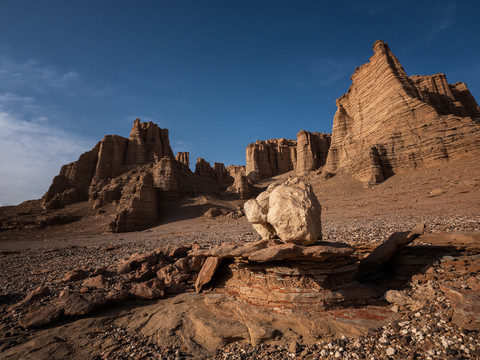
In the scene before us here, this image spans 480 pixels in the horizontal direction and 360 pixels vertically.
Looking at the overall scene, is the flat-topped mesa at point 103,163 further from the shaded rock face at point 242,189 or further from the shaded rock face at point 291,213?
the shaded rock face at point 291,213

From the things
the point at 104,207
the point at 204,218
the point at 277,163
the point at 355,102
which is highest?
the point at 355,102

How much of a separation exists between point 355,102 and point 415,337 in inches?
2048

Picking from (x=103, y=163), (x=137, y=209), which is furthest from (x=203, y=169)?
(x=137, y=209)

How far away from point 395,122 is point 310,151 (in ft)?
113

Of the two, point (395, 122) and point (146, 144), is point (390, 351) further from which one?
point (146, 144)

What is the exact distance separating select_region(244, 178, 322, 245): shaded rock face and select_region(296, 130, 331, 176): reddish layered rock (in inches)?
2460

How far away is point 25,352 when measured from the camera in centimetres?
432

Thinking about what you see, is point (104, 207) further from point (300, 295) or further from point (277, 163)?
point (277, 163)

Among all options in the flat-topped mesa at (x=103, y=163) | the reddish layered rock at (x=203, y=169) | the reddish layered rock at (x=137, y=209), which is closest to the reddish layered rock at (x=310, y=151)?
the reddish layered rock at (x=203, y=169)

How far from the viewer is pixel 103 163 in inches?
2117

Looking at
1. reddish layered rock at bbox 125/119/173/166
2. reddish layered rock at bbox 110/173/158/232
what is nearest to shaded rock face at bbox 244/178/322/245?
reddish layered rock at bbox 110/173/158/232

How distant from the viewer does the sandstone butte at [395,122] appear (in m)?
28.3

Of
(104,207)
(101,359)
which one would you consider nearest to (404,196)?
(101,359)

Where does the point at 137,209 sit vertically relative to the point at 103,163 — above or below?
below
